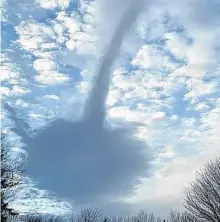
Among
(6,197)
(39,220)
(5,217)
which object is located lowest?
(5,217)

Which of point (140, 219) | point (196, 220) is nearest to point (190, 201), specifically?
point (196, 220)

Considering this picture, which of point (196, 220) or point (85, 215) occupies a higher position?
point (85, 215)

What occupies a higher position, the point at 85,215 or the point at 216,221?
the point at 85,215

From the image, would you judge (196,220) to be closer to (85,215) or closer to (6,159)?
(6,159)

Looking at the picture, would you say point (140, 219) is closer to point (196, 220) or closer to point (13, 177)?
point (196, 220)

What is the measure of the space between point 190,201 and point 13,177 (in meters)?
19.5

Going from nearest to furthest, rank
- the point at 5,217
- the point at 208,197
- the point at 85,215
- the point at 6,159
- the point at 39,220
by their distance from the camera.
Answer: the point at 5,217
the point at 6,159
the point at 208,197
the point at 39,220
the point at 85,215

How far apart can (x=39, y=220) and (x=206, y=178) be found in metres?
45.7

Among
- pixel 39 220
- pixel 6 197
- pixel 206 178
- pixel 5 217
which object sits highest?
pixel 39 220

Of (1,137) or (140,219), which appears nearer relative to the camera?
(1,137)

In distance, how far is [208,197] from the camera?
38688 mm

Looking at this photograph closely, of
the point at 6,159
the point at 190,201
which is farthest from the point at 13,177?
the point at 190,201

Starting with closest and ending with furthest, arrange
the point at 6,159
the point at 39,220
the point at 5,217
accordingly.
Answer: the point at 5,217 < the point at 6,159 < the point at 39,220

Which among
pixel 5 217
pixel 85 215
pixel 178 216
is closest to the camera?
pixel 5 217
